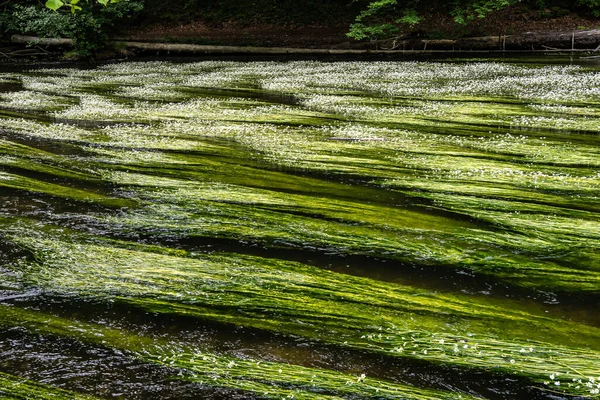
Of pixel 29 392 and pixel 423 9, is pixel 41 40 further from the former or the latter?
pixel 29 392

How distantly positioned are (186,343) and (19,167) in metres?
4.99

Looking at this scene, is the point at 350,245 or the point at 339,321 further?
the point at 350,245

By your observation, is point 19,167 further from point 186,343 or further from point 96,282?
point 186,343

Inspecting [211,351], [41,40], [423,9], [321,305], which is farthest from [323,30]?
[211,351]

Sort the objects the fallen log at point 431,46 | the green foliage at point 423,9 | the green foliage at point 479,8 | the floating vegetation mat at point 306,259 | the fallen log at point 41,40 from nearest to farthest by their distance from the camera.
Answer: the floating vegetation mat at point 306,259 < the fallen log at point 431,46 < the green foliage at point 479,8 < the green foliage at point 423,9 < the fallen log at point 41,40

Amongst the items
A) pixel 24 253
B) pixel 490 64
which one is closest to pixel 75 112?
pixel 24 253

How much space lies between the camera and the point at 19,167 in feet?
23.2

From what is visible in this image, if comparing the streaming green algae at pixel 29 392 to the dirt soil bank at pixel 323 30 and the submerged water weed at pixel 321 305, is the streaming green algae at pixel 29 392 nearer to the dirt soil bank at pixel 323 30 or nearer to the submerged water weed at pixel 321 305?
the submerged water weed at pixel 321 305

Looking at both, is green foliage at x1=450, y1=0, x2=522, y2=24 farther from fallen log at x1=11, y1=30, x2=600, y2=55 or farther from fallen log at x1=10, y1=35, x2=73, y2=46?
fallen log at x1=10, y1=35, x2=73, y2=46

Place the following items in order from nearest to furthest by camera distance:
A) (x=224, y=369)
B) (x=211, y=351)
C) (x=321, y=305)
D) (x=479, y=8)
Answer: (x=224, y=369) → (x=211, y=351) → (x=321, y=305) → (x=479, y=8)

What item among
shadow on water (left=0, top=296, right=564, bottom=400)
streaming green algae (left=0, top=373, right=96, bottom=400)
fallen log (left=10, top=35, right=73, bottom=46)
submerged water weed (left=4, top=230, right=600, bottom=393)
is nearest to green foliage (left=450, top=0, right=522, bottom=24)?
fallen log (left=10, top=35, right=73, bottom=46)

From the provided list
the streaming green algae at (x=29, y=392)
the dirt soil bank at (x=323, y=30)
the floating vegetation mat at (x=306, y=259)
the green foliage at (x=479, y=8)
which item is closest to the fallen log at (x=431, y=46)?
the dirt soil bank at (x=323, y=30)

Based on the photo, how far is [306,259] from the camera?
4332 millimetres

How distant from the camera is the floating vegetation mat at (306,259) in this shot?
2.94 m
